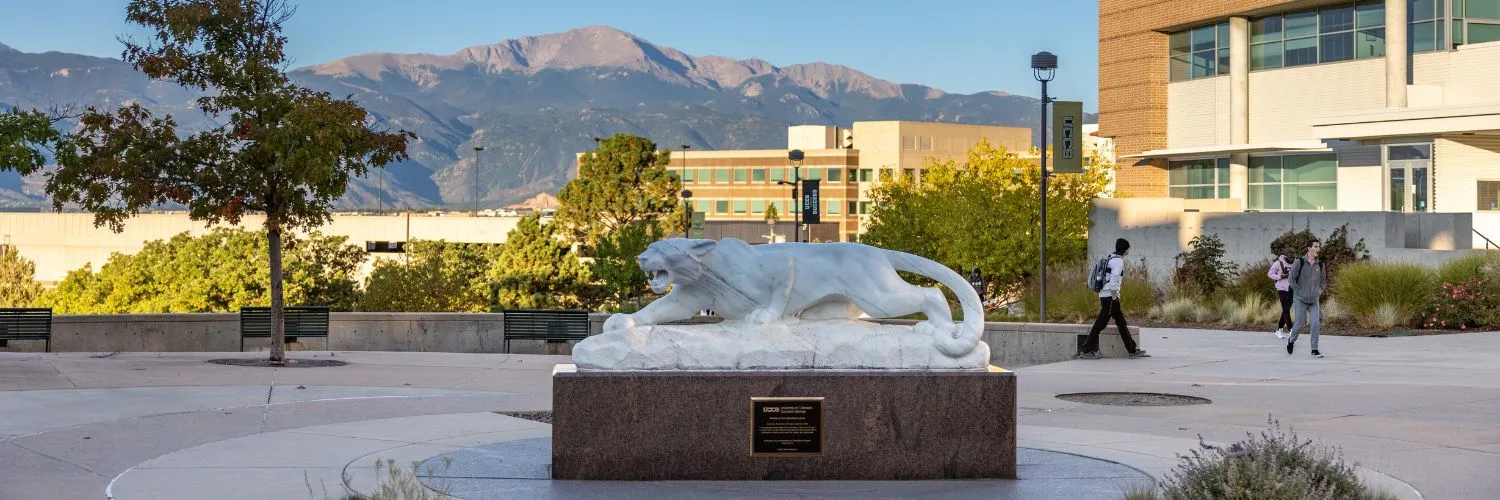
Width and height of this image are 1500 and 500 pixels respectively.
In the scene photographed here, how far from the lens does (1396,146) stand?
4428 centimetres

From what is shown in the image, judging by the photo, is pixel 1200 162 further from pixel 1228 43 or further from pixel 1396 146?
pixel 1396 146

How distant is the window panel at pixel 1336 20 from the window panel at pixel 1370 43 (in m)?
0.55

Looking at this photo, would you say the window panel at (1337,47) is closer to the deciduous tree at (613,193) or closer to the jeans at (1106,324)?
the deciduous tree at (613,193)

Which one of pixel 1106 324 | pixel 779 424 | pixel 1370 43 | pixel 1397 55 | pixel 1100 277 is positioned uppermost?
pixel 1370 43

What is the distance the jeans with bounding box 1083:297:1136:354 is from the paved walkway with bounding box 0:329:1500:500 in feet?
1.37

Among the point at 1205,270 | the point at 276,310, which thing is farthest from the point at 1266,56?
the point at 276,310

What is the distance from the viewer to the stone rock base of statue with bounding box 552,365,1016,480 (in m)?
9.66

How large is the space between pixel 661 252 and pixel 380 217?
10502 cm

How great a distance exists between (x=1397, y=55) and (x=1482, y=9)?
2749 mm

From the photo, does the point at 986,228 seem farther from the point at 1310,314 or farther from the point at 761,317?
the point at 761,317

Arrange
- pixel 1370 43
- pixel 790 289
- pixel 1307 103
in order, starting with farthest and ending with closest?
pixel 1307 103, pixel 1370 43, pixel 790 289

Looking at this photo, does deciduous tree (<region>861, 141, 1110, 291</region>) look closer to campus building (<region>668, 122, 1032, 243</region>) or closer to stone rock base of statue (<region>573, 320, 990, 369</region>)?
stone rock base of statue (<region>573, 320, 990, 369</region>)

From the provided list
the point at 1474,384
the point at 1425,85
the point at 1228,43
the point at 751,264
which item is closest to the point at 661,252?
the point at 751,264

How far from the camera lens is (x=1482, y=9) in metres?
46.6
